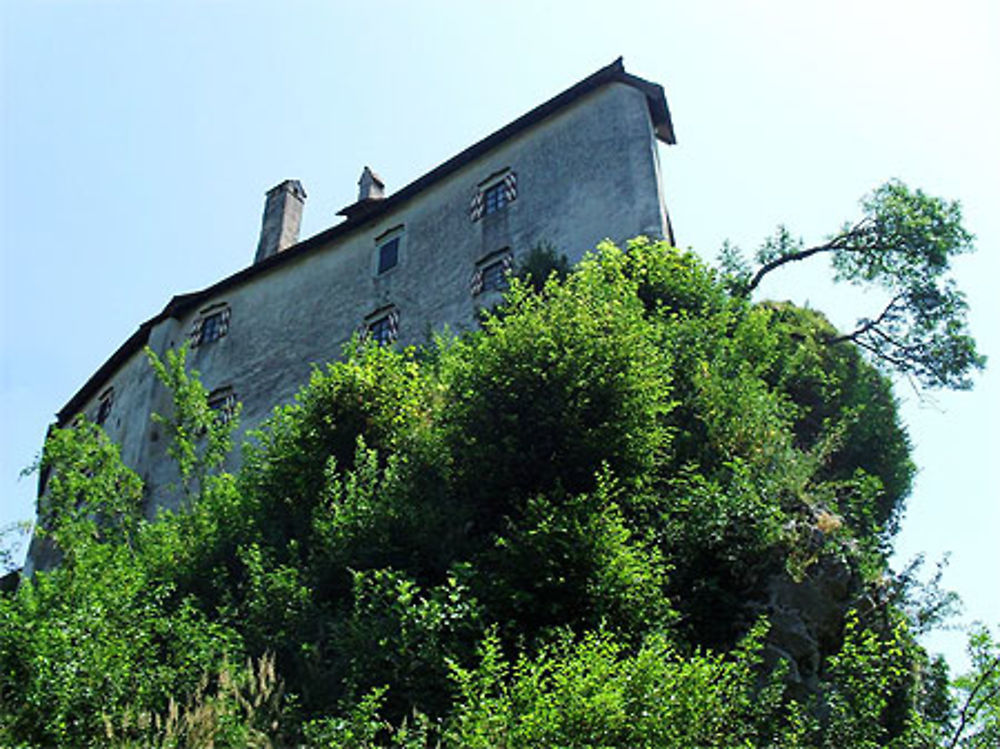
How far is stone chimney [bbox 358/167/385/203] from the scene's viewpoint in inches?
1200

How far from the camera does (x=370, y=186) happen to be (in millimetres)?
30594

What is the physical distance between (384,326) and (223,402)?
16.7 ft

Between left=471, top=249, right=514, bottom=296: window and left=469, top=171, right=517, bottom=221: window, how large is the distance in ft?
4.83

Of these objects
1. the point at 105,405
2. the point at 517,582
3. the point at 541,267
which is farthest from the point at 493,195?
the point at 517,582

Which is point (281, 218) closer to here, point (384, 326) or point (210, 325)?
point (210, 325)

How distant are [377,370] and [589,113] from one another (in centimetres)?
1031

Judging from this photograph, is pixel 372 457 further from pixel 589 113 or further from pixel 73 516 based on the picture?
pixel 589 113

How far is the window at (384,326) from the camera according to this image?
23984 mm

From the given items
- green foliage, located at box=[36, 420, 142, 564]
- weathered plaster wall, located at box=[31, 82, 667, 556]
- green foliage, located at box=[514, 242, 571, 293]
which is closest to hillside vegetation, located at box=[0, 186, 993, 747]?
green foliage, located at box=[36, 420, 142, 564]

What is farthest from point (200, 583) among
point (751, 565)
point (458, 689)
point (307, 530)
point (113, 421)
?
point (113, 421)

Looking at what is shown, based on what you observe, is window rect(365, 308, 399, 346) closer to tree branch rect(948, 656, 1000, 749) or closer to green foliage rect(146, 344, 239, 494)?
green foliage rect(146, 344, 239, 494)

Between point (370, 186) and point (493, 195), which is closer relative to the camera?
point (493, 195)

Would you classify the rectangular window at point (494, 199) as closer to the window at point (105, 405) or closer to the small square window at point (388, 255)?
the small square window at point (388, 255)

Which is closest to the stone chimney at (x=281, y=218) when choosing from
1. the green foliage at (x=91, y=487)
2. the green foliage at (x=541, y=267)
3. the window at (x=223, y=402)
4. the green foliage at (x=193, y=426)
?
the window at (x=223, y=402)
